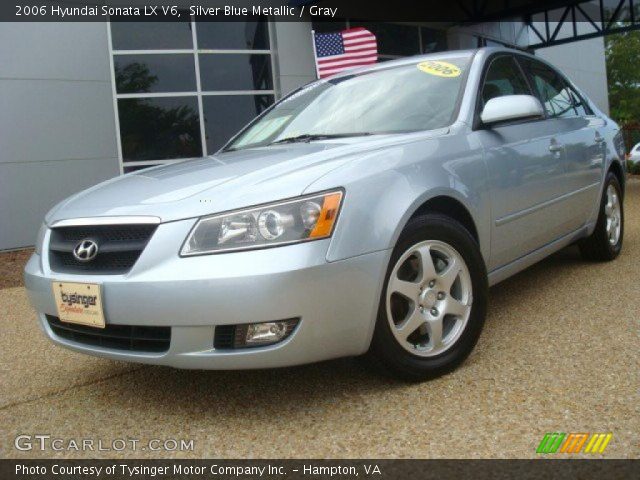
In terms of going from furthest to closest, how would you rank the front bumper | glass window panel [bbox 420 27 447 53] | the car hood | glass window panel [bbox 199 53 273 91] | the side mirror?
1. glass window panel [bbox 420 27 447 53]
2. glass window panel [bbox 199 53 273 91]
3. the side mirror
4. the car hood
5. the front bumper

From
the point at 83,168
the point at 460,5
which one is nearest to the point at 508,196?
the point at 83,168

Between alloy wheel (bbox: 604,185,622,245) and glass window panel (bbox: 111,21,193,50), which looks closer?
alloy wheel (bbox: 604,185,622,245)

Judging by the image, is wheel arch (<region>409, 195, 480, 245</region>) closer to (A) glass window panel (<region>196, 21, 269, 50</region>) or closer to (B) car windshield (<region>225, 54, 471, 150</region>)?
(B) car windshield (<region>225, 54, 471, 150</region>)

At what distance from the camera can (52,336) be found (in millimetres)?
2629

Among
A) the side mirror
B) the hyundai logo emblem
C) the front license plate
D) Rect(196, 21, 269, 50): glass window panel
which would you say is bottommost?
the front license plate

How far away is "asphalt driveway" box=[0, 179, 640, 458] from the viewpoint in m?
2.12

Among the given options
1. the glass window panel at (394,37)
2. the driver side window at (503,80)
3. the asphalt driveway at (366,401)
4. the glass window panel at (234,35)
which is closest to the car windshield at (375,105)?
the driver side window at (503,80)

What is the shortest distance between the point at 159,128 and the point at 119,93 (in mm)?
732

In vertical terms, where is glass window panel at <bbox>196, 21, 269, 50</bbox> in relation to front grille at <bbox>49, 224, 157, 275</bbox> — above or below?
above

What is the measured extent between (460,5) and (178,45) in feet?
21.0

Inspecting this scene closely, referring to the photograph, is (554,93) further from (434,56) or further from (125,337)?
(125,337)

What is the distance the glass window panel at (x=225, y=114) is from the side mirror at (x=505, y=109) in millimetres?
6857

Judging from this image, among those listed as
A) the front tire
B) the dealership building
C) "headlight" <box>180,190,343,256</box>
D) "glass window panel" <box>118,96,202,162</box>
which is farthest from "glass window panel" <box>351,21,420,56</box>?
"headlight" <box>180,190,343,256</box>

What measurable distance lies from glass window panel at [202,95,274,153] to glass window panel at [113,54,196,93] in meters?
0.40
